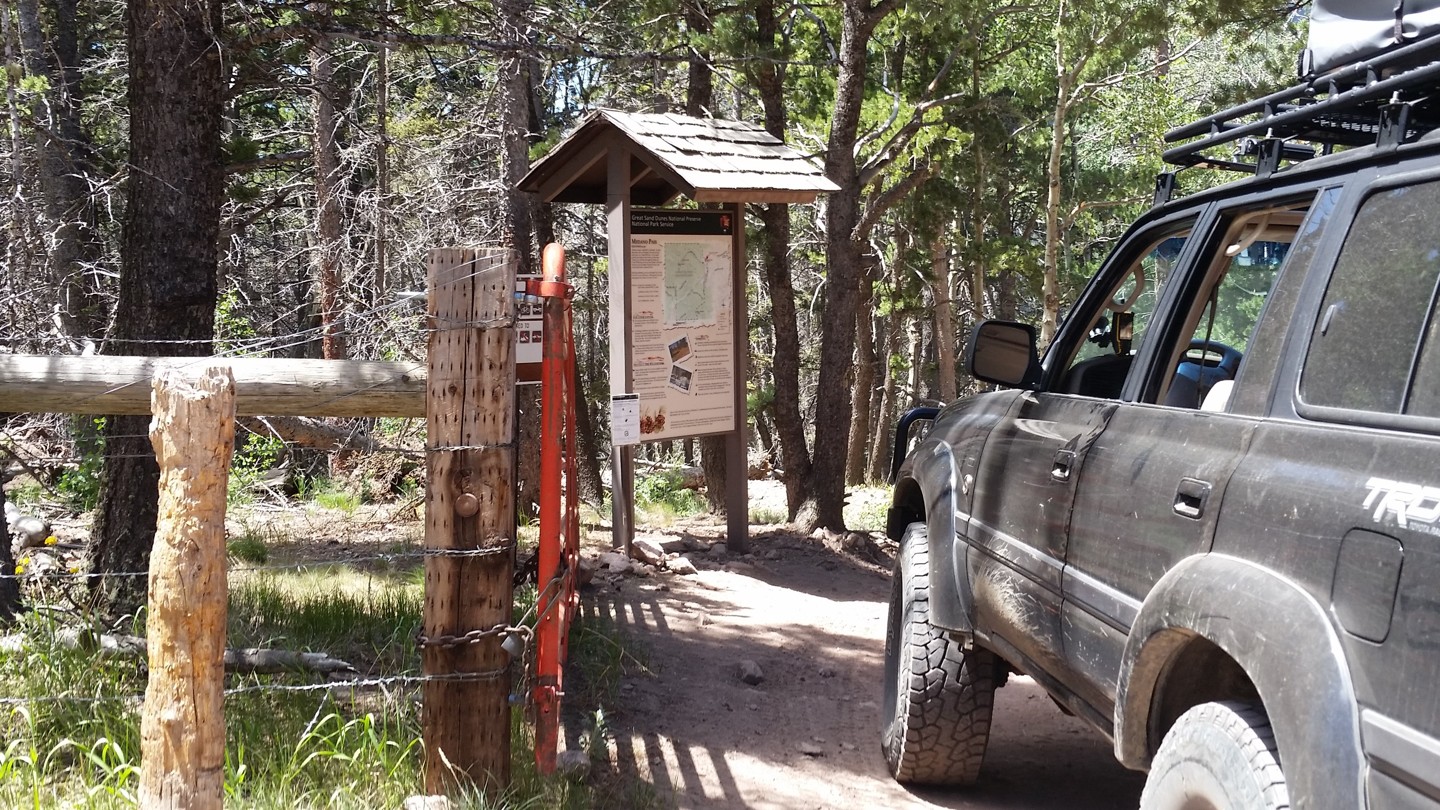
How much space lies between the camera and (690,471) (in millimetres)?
19016

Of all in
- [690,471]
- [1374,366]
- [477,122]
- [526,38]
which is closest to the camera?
[1374,366]

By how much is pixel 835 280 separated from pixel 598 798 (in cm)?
691

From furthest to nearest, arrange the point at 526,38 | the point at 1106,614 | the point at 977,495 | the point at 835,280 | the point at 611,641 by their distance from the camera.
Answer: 1. the point at 835,280
2. the point at 526,38
3. the point at 611,641
4. the point at 977,495
5. the point at 1106,614

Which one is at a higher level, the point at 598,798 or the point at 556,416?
the point at 556,416

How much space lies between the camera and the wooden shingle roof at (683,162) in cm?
793

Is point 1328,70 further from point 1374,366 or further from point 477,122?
point 477,122

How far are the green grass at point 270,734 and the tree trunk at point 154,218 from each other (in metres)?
0.97

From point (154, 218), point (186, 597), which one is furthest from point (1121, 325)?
point (154, 218)

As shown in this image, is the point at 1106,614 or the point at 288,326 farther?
the point at 288,326

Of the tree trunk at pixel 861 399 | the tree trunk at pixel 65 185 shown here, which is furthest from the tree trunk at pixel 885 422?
the tree trunk at pixel 65 185

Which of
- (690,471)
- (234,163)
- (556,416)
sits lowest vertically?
(690,471)

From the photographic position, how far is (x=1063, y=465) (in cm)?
347

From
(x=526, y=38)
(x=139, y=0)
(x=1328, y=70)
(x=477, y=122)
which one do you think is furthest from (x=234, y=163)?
(x=1328, y=70)

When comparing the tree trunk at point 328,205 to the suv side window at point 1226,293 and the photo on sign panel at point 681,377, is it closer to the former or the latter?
the photo on sign panel at point 681,377
